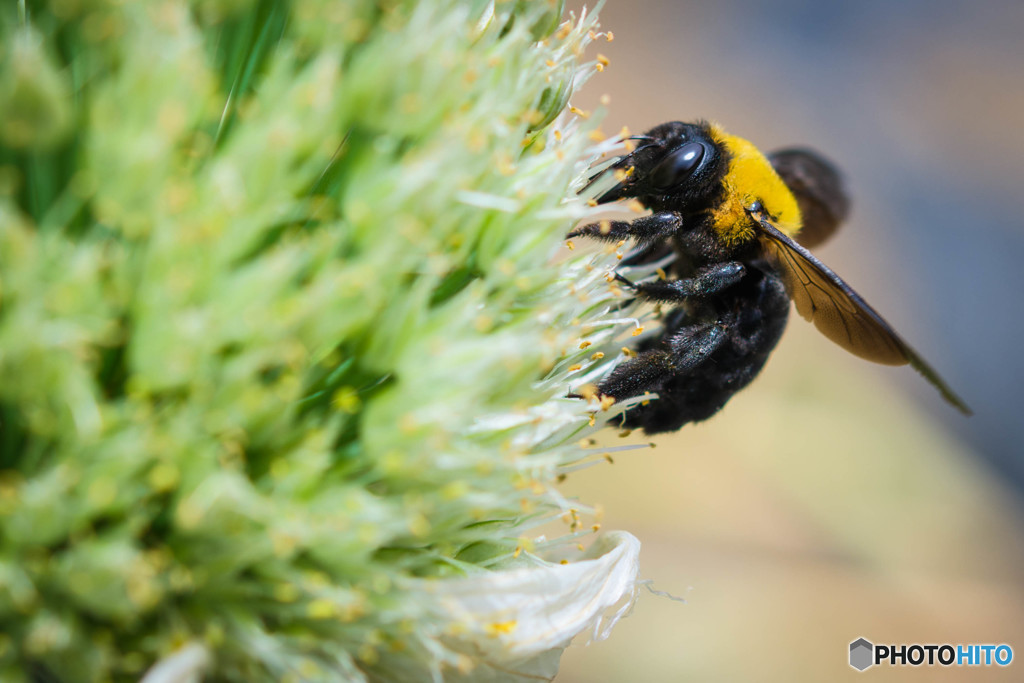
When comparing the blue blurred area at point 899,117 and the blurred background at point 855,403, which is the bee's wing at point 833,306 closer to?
the blurred background at point 855,403

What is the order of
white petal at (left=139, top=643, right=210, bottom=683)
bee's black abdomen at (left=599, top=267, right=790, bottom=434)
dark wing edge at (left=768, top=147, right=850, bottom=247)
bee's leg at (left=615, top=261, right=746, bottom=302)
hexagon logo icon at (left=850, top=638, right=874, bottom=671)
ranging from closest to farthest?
white petal at (left=139, top=643, right=210, bottom=683) → bee's leg at (left=615, top=261, right=746, bottom=302) → bee's black abdomen at (left=599, top=267, right=790, bottom=434) → dark wing edge at (left=768, top=147, right=850, bottom=247) → hexagon logo icon at (left=850, top=638, right=874, bottom=671)

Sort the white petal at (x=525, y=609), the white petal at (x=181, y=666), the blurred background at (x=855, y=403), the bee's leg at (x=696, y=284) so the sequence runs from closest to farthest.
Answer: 1. the white petal at (x=181, y=666)
2. the white petal at (x=525, y=609)
3. the bee's leg at (x=696, y=284)
4. the blurred background at (x=855, y=403)

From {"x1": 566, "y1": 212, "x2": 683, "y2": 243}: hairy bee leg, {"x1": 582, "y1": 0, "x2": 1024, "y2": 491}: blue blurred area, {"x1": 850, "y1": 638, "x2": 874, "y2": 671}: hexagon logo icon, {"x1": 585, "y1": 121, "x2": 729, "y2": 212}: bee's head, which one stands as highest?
{"x1": 585, "y1": 121, "x2": 729, "y2": 212}: bee's head

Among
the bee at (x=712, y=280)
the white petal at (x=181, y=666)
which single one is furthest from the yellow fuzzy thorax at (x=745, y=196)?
the white petal at (x=181, y=666)

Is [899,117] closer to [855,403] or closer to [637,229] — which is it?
[855,403]

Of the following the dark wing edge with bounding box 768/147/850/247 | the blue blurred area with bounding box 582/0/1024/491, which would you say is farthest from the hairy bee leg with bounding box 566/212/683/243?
the blue blurred area with bounding box 582/0/1024/491

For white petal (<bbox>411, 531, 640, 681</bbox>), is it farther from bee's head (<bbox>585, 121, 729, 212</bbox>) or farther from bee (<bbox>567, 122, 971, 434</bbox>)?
bee's head (<bbox>585, 121, 729, 212</bbox>)
